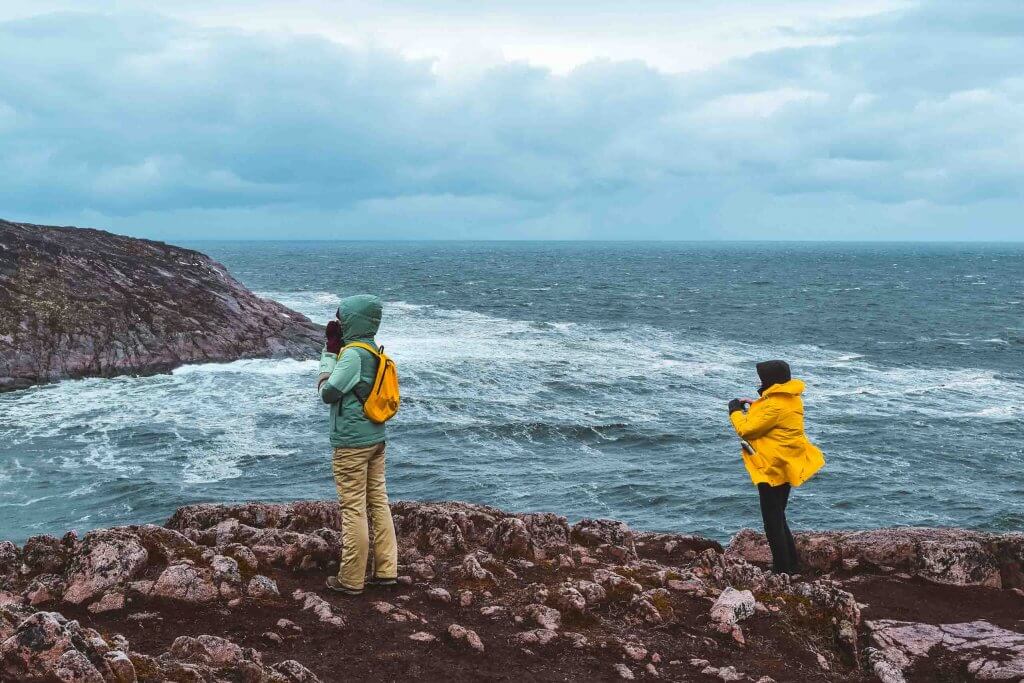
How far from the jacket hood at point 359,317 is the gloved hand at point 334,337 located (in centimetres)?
6

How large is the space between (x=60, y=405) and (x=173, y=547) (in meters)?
26.9

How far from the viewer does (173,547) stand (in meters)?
9.40

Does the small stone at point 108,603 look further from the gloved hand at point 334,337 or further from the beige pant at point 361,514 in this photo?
the gloved hand at point 334,337

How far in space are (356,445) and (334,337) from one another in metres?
1.06

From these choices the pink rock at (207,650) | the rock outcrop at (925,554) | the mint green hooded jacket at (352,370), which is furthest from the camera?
the rock outcrop at (925,554)

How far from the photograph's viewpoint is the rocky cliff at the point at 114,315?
3769cm

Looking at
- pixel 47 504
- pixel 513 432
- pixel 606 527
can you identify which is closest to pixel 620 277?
A: pixel 513 432

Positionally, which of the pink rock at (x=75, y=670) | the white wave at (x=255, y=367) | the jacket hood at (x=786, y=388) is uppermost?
the jacket hood at (x=786, y=388)

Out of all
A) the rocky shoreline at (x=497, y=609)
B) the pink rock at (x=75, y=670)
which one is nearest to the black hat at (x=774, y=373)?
the rocky shoreline at (x=497, y=609)

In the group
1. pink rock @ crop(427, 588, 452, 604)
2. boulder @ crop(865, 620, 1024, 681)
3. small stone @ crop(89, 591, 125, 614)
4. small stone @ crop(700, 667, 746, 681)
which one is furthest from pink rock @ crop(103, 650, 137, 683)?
boulder @ crop(865, 620, 1024, 681)

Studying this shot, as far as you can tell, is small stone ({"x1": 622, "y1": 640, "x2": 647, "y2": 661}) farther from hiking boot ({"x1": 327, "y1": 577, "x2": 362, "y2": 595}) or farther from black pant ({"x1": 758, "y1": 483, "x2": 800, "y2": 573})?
black pant ({"x1": 758, "y1": 483, "x2": 800, "y2": 573})

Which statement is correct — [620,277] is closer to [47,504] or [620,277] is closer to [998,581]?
[47,504]

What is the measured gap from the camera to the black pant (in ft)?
33.0

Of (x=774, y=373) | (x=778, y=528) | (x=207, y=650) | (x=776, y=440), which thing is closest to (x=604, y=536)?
(x=778, y=528)
